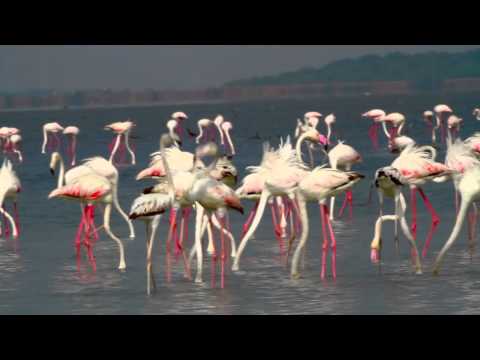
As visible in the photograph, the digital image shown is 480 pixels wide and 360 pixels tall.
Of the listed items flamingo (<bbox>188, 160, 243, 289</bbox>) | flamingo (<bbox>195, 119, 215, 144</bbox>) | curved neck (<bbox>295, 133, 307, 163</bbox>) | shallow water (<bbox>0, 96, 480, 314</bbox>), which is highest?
flamingo (<bbox>195, 119, 215, 144</bbox>)

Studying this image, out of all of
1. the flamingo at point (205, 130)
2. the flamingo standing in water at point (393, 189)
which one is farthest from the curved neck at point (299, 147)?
the flamingo at point (205, 130)

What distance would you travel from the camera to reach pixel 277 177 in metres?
11.3

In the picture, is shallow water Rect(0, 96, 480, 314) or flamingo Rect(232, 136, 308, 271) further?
flamingo Rect(232, 136, 308, 271)

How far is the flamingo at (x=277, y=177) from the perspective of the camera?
1128 centimetres

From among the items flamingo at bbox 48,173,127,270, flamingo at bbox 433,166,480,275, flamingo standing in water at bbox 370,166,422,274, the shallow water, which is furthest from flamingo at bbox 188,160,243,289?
flamingo at bbox 433,166,480,275

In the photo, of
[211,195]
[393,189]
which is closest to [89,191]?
[211,195]

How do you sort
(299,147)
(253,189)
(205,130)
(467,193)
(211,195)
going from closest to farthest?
(211,195) < (467,193) < (253,189) < (299,147) < (205,130)

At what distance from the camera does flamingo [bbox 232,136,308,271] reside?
37.0 ft

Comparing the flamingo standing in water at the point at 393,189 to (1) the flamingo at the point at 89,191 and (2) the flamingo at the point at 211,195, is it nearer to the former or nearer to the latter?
(2) the flamingo at the point at 211,195

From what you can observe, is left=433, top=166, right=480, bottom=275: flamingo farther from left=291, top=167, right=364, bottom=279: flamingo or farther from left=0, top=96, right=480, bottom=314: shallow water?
left=291, top=167, right=364, bottom=279: flamingo

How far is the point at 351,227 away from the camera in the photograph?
47.2ft

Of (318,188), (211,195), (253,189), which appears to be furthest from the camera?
(253,189)

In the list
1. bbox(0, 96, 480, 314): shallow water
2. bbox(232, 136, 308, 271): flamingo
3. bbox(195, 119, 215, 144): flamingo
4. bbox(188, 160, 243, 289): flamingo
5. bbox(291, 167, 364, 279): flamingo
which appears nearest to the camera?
bbox(0, 96, 480, 314): shallow water

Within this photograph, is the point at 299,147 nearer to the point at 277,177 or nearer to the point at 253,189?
the point at 253,189
